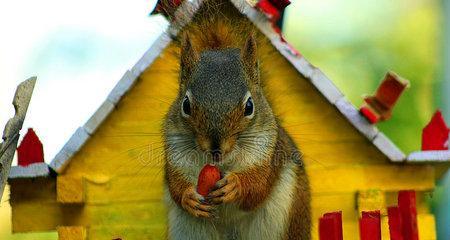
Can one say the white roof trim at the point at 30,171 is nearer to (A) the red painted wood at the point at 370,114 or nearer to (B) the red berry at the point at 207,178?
(B) the red berry at the point at 207,178

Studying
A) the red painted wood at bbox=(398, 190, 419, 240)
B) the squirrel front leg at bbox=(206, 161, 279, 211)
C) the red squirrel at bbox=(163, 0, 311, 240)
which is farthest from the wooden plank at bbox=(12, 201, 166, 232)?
the red painted wood at bbox=(398, 190, 419, 240)

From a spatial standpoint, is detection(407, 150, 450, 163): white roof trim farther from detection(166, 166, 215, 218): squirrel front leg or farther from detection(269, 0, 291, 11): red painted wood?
detection(166, 166, 215, 218): squirrel front leg

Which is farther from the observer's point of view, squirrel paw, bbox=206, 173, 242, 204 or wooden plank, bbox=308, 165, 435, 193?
wooden plank, bbox=308, 165, 435, 193

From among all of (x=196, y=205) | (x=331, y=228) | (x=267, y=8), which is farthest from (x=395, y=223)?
(x=267, y=8)

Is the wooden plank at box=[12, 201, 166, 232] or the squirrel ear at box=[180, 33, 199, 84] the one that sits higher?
the squirrel ear at box=[180, 33, 199, 84]

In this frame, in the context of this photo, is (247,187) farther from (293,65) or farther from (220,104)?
(293,65)
